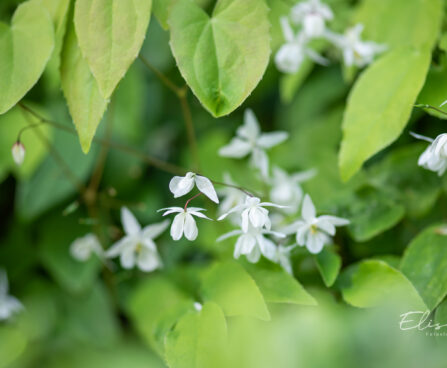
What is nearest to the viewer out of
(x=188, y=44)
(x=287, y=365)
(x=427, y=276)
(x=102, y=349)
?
(x=287, y=365)

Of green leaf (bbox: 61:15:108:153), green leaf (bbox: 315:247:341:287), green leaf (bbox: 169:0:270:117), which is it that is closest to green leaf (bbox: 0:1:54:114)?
green leaf (bbox: 61:15:108:153)

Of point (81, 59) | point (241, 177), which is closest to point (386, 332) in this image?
point (81, 59)

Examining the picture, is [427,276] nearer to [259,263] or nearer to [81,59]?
[259,263]

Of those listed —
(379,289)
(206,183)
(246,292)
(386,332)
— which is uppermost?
(206,183)

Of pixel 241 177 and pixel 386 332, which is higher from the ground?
pixel 386 332

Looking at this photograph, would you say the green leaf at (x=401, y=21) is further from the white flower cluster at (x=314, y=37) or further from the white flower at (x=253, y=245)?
the white flower at (x=253, y=245)

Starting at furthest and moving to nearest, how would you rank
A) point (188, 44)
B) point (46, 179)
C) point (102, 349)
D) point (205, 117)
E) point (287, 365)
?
point (205, 117), point (46, 179), point (102, 349), point (188, 44), point (287, 365)
